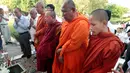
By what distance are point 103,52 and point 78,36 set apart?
57cm

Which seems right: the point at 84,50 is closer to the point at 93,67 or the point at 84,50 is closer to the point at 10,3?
the point at 93,67

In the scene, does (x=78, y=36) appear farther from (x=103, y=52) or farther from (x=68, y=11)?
(x=103, y=52)

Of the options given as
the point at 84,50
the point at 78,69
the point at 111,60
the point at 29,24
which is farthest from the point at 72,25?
the point at 29,24

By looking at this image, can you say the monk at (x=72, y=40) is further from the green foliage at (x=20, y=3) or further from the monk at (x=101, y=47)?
the green foliage at (x=20, y=3)

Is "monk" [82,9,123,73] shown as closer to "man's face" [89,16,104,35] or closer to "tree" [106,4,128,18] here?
"man's face" [89,16,104,35]

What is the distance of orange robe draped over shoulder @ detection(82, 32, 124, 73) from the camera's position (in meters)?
2.70

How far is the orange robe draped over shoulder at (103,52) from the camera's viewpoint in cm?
270

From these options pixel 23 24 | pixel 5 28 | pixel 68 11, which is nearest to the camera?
pixel 68 11

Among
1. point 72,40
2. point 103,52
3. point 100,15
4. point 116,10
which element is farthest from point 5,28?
point 116,10

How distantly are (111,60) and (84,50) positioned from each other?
0.57 m

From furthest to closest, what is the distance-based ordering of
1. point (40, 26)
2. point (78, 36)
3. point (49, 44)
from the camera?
point (40, 26), point (49, 44), point (78, 36)

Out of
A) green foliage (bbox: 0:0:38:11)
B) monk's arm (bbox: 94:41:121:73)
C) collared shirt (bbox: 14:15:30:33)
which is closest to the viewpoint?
monk's arm (bbox: 94:41:121:73)

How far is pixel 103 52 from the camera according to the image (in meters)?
2.76

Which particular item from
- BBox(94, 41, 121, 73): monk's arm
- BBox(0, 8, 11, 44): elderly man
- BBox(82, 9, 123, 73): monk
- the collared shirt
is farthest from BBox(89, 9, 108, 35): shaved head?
BBox(0, 8, 11, 44): elderly man
